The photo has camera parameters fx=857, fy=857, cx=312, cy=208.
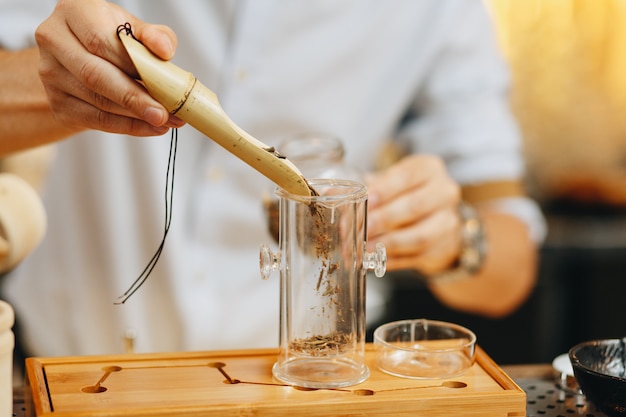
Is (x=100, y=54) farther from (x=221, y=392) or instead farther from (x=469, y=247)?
(x=469, y=247)

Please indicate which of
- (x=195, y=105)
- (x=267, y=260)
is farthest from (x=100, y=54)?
(x=267, y=260)

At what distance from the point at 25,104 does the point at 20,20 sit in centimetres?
46

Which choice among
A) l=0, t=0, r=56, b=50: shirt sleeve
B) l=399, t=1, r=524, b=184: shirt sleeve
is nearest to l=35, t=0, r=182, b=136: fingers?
l=0, t=0, r=56, b=50: shirt sleeve

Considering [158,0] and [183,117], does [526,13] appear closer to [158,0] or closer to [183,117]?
[158,0]

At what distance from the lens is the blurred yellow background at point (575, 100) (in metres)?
3.15

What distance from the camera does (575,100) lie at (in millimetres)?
3188

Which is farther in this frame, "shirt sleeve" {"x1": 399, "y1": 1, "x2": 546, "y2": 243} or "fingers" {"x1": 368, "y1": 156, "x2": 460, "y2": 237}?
"shirt sleeve" {"x1": 399, "y1": 1, "x2": 546, "y2": 243}

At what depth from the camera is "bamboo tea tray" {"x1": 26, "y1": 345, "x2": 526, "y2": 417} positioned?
848 mm

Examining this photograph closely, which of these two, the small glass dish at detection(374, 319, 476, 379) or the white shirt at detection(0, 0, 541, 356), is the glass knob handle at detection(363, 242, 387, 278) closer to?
the small glass dish at detection(374, 319, 476, 379)

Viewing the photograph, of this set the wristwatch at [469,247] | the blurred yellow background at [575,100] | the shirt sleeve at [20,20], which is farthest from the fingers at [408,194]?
the blurred yellow background at [575,100]

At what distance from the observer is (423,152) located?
1.85 meters

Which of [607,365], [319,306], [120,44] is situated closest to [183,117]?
[120,44]

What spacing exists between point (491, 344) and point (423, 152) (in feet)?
4.01

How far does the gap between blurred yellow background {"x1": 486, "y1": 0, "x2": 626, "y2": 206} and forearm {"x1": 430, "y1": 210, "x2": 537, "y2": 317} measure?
1376mm
